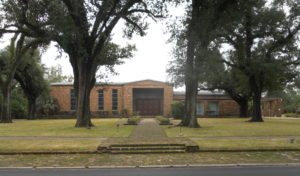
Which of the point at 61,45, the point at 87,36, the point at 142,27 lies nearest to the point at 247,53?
the point at 142,27

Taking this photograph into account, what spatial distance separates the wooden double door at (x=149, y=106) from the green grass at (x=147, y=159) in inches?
1359

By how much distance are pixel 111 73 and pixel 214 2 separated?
12.7 meters

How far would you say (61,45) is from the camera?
789 inches

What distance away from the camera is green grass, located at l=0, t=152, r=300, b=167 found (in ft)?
31.7

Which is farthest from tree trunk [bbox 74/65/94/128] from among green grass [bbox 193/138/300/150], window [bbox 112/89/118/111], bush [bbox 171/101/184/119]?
window [bbox 112/89/118/111]

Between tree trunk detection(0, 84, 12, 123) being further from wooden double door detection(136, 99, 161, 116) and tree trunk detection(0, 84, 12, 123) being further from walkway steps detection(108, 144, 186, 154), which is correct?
walkway steps detection(108, 144, 186, 154)

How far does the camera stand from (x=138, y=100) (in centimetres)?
4616

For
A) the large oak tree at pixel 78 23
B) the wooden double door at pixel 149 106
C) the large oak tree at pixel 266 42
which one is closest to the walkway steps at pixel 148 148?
the large oak tree at pixel 78 23

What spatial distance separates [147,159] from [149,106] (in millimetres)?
35721

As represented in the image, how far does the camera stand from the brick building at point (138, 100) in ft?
143

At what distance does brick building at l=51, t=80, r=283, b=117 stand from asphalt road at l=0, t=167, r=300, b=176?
33.0 meters

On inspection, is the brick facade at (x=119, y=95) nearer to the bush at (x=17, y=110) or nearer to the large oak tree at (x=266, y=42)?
the bush at (x=17, y=110)

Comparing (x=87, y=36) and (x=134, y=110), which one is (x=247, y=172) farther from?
(x=134, y=110)

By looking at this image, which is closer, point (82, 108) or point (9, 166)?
point (9, 166)
